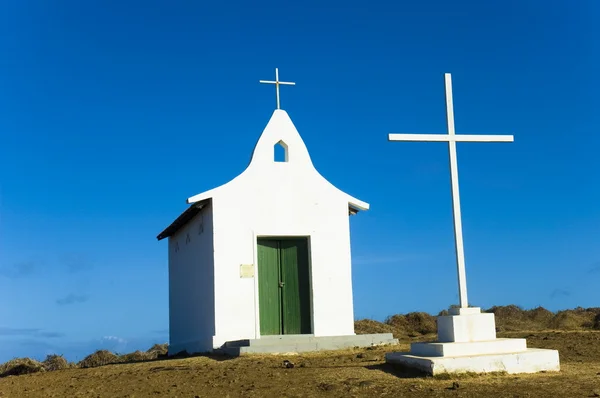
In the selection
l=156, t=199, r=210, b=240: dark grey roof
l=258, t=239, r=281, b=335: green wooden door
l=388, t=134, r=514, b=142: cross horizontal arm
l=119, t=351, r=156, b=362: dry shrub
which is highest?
l=388, t=134, r=514, b=142: cross horizontal arm

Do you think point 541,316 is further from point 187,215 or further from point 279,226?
point 187,215

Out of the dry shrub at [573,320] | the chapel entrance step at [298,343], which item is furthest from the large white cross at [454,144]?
the dry shrub at [573,320]

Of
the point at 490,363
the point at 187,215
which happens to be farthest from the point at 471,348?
the point at 187,215

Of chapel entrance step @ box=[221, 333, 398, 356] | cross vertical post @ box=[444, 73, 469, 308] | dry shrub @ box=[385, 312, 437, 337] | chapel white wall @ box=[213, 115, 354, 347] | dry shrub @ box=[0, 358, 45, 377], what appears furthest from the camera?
dry shrub @ box=[385, 312, 437, 337]

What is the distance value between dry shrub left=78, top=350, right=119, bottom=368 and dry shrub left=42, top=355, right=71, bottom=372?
74 centimetres

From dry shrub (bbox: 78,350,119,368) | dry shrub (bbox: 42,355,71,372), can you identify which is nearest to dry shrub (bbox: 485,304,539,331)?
dry shrub (bbox: 78,350,119,368)

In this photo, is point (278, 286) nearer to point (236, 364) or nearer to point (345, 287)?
point (345, 287)

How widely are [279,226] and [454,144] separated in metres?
5.73

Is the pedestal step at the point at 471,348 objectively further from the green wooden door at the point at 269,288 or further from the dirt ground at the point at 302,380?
the green wooden door at the point at 269,288

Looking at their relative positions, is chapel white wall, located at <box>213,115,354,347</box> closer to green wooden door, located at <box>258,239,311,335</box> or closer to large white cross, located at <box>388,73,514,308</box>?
green wooden door, located at <box>258,239,311,335</box>

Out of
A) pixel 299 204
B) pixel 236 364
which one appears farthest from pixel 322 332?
pixel 236 364

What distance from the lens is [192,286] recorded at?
719 inches

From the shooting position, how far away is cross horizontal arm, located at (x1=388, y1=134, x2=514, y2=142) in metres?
11.5

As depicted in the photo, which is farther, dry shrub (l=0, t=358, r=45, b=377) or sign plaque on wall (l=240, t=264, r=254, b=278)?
dry shrub (l=0, t=358, r=45, b=377)
